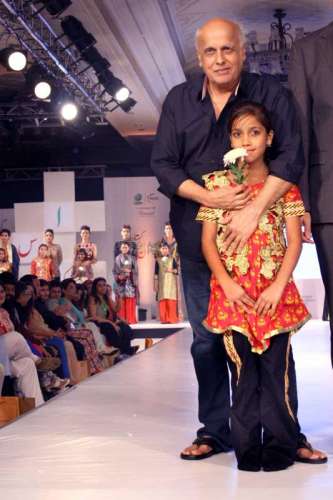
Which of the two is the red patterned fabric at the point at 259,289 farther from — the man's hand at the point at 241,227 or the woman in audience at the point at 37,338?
the woman in audience at the point at 37,338

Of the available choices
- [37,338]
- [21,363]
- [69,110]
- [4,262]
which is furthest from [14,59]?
[21,363]

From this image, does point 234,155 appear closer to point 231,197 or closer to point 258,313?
point 231,197

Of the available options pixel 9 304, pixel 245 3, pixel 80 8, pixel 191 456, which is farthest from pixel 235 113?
pixel 245 3

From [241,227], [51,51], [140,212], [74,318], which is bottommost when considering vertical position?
[74,318]

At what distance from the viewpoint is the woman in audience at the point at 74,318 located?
22.1 feet

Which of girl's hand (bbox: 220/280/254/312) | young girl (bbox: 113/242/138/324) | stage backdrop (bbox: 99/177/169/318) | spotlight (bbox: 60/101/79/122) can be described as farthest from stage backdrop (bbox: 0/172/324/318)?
girl's hand (bbox: 220/280/254/312)

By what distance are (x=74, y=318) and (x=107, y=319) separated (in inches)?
38.6

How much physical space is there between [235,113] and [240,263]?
0.36 metres

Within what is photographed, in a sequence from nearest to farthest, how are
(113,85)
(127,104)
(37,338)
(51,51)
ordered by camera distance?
(37,338)
(51,51)
(113,85)
(127,104)

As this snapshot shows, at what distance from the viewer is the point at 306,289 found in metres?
14.0

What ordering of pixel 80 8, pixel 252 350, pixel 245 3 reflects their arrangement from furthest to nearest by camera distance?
pixel 245 3 → pixel 80 8 → pixel 252 350

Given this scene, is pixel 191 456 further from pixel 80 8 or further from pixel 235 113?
pixel 80 8

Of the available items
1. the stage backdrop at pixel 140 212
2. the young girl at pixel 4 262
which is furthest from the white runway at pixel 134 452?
the stage backdrop at pixel 140 212

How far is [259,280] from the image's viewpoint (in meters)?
2.25
